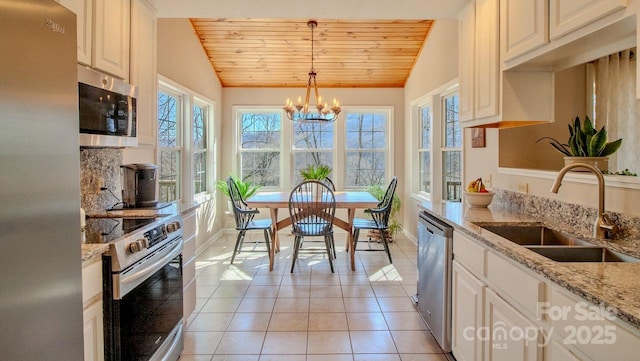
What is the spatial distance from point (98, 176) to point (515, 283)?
2.53 m

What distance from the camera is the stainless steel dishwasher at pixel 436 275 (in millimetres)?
2225

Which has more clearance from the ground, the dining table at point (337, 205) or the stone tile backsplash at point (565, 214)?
the stone tile backsplash at point (565, 214)

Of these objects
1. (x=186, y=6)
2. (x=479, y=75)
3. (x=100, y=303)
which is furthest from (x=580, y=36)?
(x=186, y=6)

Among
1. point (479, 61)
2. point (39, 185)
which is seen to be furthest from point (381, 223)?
point (39, 185)

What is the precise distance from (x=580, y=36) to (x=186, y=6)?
8.50ft

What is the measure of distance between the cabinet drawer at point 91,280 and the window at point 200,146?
11.1 feet

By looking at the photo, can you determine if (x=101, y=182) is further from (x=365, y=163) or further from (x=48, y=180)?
(x=365, y=163)

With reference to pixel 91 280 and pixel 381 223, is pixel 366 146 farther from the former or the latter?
pixel 91 280

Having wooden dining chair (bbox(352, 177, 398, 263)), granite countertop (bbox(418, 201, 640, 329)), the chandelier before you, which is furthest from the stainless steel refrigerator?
wooden dining chair (bbox(352, 177, 398, 263))

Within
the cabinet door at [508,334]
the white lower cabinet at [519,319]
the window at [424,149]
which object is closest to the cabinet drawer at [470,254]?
the white lower cabinet at [519,319]

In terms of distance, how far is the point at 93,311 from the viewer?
4.81 ft

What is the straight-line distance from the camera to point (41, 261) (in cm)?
107

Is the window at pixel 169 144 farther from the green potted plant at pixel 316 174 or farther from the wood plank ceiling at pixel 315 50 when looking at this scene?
the green potted plant at pixel 316 174

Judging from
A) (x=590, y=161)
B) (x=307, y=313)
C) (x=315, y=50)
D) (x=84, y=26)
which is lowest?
(x=307, y=313)
